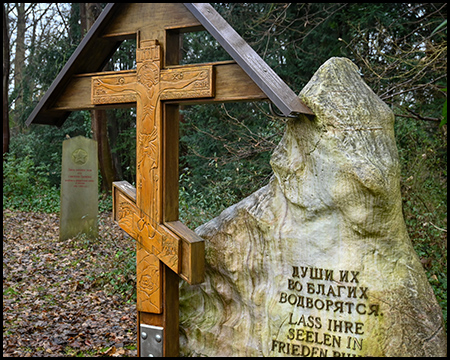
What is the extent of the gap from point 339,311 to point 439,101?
523 cm

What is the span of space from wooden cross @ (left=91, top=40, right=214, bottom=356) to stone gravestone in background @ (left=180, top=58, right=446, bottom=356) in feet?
1.67

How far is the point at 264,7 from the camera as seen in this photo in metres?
9.78

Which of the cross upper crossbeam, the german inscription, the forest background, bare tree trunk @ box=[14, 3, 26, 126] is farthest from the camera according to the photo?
bare tree trunk @ box=[14, 3, 26, 126]

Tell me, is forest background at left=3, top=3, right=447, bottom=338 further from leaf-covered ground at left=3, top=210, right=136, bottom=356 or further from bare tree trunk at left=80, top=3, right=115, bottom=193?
leaf-covered ground at left=3, top=210, right=136, bottom=356

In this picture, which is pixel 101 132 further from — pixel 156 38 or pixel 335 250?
pixel 335 250

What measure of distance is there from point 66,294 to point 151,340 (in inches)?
113

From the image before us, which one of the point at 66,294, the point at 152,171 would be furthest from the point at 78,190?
the point at 152,171

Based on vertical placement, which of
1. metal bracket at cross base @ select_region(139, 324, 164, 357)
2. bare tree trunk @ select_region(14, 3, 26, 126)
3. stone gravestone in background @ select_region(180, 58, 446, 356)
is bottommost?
metal bracket at cross base @ select_region(139, 324, 164, 357)

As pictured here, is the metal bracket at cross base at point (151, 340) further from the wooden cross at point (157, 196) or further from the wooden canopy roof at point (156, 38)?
the wooden canopy roof at point (156, 38)

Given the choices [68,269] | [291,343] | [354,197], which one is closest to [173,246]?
[291,343]

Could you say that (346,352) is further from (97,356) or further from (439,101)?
(439,101)

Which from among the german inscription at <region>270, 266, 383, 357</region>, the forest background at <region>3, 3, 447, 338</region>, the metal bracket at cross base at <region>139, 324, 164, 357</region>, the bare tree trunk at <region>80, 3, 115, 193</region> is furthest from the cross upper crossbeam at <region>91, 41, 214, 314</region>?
the bare tree trunk at <region>80, 3, 115, 193</region>

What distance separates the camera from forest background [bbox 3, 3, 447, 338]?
18.8ft

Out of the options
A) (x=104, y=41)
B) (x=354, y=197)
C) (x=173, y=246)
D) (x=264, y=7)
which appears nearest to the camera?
(x=354, y=197)
